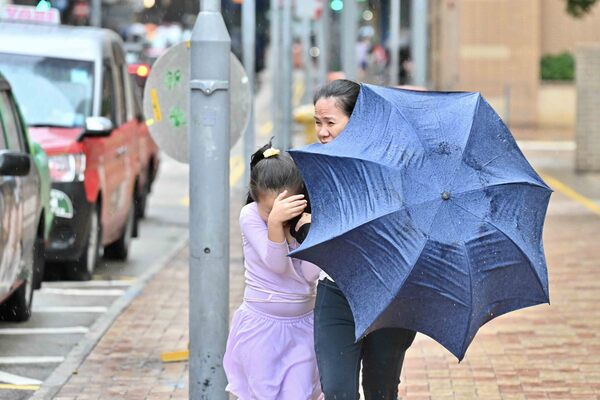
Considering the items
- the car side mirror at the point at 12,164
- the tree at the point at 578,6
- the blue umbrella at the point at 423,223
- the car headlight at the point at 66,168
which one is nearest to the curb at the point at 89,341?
the car headlight at the point at 66,168

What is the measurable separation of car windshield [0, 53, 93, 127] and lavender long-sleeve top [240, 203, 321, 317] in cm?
734

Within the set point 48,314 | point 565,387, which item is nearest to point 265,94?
point 48,314

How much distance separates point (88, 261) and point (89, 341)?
3.04 m

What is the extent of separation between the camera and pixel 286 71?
18.0 meters

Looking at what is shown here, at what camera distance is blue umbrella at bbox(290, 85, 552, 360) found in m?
4.90

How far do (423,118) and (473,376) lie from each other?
3250mm

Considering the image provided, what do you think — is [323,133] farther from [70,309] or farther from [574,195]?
[574,195]

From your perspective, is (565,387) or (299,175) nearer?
(299,175)

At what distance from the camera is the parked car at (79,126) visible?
11.8m

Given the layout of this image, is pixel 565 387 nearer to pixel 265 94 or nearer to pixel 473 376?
pixel 473 376

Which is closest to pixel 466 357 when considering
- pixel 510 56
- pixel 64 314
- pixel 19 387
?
pixel 19 387

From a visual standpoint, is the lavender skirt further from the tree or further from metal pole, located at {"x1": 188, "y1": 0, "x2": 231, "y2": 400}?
the tree

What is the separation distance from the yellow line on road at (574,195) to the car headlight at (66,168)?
305 inches

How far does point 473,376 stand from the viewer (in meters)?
8.13
